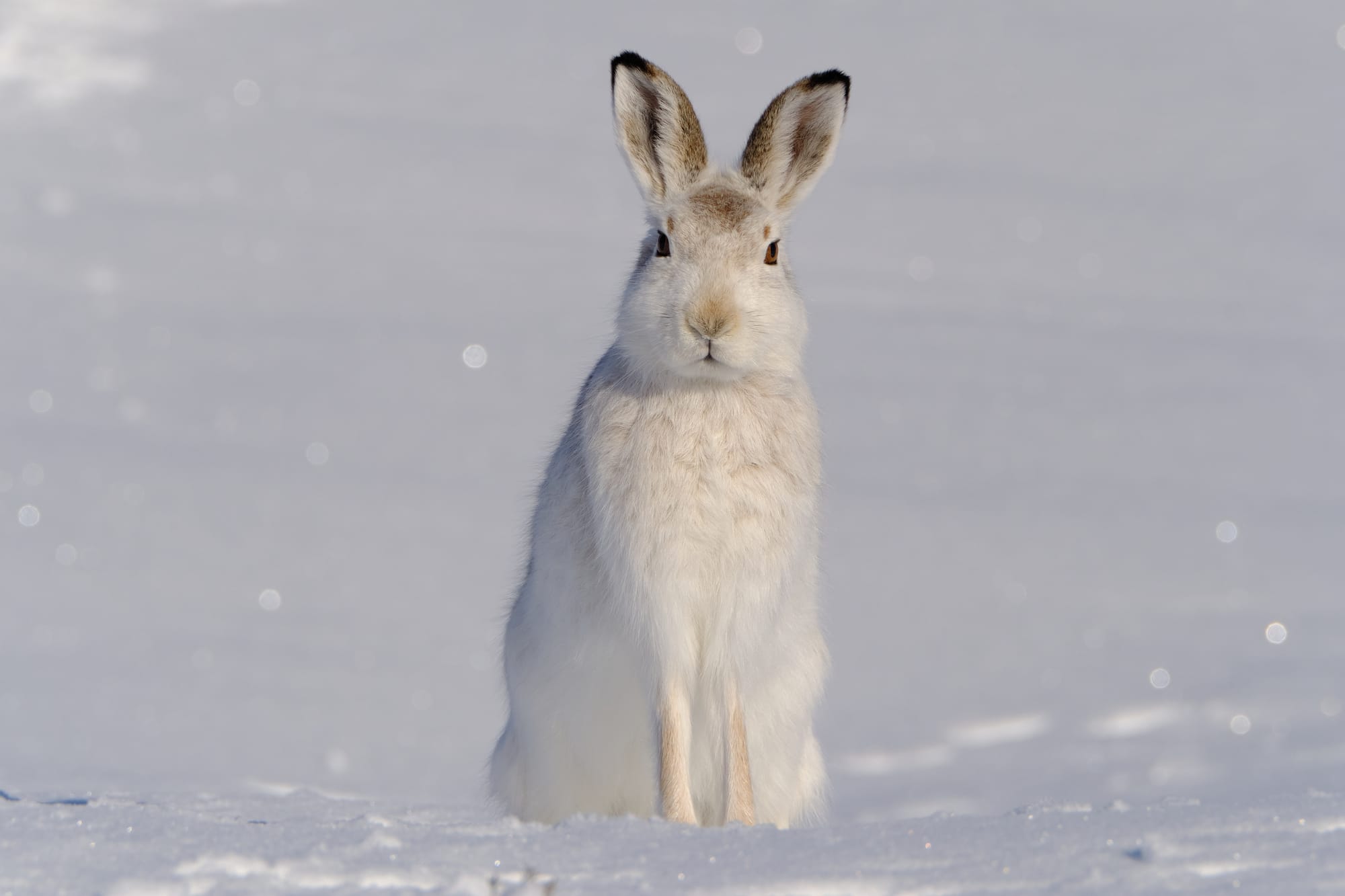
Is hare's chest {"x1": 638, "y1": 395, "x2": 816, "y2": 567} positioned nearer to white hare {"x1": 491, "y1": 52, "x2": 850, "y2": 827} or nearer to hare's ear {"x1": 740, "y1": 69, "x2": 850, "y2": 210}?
white hare {"x1": 491, "y1": 52, "x2": 850, "y2": 827}

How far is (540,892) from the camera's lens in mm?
3139

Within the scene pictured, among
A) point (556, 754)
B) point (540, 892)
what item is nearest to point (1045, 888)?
point (540, 892)

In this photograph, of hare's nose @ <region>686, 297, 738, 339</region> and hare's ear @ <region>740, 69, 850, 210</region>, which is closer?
hare's nose @ <region>686, 297, 738, 339</region>

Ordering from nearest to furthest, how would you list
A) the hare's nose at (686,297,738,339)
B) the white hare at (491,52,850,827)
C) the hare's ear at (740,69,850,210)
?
the hare's nose at (686,297,738,339) → the white hare at (491,52,850,827) → the hare's ear at (740,69,850,210)

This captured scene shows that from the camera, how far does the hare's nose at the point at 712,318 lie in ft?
13.9

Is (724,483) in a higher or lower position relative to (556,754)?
higher

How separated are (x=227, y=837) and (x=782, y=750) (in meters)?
2.25

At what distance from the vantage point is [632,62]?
Result: 4695 millimetres

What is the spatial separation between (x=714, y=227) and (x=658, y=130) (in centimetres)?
53

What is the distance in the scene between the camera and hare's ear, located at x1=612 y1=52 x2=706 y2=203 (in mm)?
4742

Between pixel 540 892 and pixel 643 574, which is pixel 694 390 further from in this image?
pixel 540 892

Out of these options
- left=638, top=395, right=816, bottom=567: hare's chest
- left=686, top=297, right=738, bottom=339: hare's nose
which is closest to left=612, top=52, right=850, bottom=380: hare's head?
left=686, top=297, right=738, bottom=339: hare's nose

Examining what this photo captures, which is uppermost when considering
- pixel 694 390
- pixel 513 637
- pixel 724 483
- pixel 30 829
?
pixel 694 390

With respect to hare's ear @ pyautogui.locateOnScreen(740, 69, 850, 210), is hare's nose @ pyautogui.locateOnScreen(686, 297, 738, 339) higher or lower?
lower
